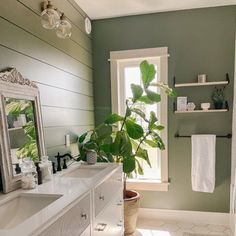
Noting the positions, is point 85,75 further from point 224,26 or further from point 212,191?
point 212,191

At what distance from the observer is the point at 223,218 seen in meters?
2.99

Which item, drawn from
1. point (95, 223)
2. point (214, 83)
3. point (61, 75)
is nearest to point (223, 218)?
point (214, 83)

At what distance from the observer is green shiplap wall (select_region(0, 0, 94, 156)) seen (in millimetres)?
1673

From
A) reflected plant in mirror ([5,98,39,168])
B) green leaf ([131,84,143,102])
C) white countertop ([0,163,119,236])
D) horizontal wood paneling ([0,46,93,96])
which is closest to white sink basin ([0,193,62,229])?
white countertop ([0,163,119,236])

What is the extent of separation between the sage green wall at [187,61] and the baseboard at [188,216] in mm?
59

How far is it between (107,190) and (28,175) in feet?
2.12

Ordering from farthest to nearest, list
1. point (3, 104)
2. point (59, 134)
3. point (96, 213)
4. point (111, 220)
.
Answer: point (59, 134) → point (111, 220) → point (96, 213) → point (3, 104)

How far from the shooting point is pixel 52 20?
6.37 feet

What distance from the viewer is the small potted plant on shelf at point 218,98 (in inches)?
113

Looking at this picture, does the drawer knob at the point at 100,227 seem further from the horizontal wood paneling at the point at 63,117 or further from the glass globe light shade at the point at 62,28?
the glass globe light shade at the point at 62,28

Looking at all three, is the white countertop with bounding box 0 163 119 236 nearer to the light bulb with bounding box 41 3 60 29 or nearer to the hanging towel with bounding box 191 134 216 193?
the light bulb with bounding box 41 3 60 29

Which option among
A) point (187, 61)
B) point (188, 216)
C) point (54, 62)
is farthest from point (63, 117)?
point (188, 216)

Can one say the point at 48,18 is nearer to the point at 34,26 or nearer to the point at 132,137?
the point at 34,26

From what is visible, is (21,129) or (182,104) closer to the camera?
(21,129)
